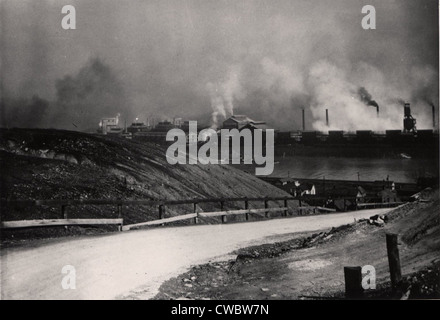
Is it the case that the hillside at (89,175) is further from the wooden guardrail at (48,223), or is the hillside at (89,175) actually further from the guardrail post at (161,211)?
the wooden guardrail at (48,223)

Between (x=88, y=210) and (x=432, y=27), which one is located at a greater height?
(x=432, y=27)

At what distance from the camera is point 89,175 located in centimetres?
1853

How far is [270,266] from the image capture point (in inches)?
393

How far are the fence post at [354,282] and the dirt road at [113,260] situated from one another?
140 inches

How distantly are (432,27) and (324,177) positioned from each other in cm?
4477

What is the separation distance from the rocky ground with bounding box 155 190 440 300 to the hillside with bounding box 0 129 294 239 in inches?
267

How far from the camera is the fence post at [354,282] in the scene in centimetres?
772

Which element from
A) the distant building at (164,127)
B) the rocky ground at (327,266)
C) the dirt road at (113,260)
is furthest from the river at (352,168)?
the dirt road at (113,260)

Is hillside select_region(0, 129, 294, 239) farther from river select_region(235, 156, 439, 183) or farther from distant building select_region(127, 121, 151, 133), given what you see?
distant building select_region(127, 121, 151, 133)

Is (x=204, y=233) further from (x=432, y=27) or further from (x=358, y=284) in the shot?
(x=432, y=27)

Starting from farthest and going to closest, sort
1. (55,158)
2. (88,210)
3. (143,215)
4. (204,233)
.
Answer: (55,158) < (143,215) < (88,210) < (204,233)

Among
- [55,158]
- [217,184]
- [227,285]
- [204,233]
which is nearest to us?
[227,285]

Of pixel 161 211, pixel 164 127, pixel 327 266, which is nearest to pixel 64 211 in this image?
pixel 161 211
